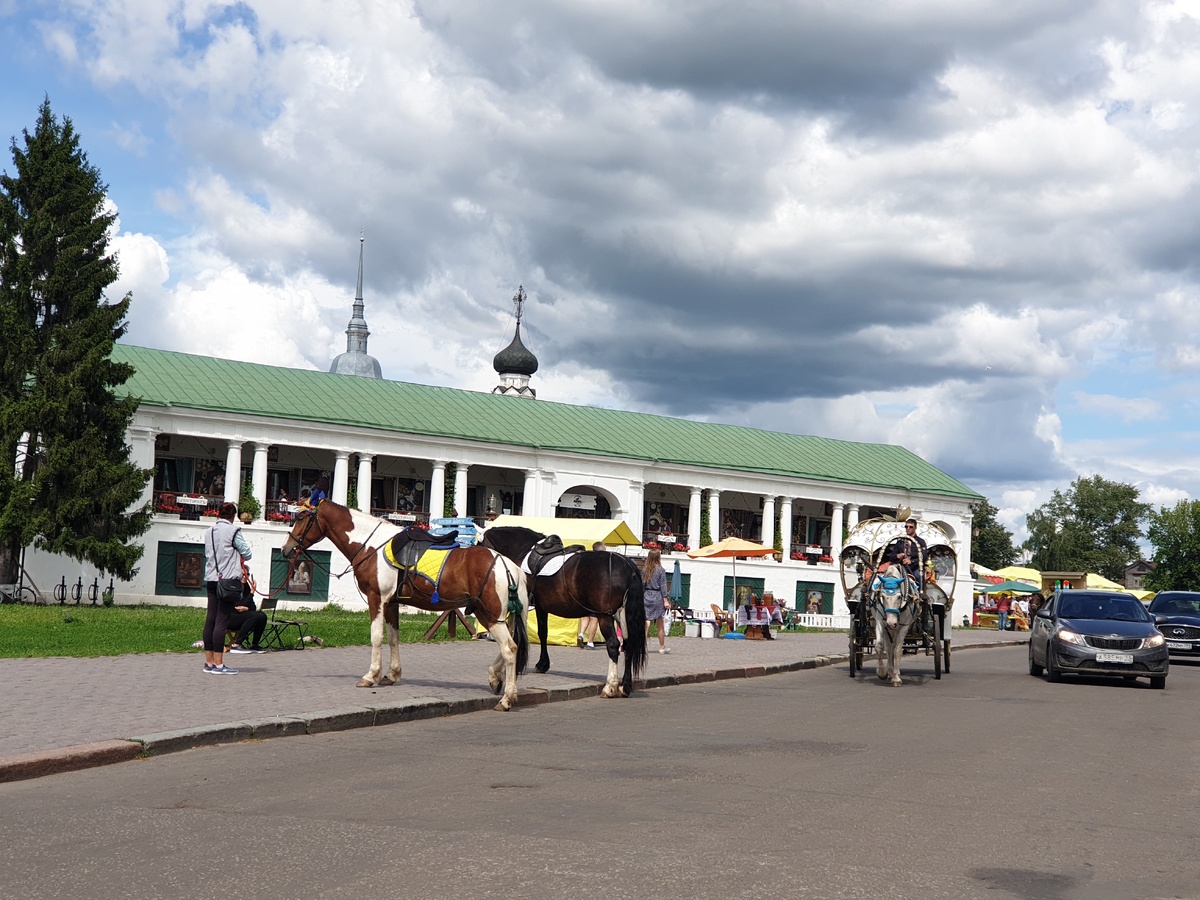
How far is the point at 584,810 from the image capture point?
27.3 feet

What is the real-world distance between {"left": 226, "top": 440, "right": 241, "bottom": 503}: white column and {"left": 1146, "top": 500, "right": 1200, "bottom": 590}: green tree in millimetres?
70346

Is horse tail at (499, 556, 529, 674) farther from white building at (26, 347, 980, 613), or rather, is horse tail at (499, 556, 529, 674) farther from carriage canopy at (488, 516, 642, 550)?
white building at (26, 347, 980, 613)

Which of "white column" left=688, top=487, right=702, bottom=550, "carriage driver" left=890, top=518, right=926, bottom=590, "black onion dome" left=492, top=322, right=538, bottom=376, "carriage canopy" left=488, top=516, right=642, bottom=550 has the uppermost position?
"black onion dome" left=492, top=322, right=538, bottom=376

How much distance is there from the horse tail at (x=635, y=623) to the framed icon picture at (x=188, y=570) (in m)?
36.3

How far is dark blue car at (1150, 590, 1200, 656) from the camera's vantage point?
32812mm

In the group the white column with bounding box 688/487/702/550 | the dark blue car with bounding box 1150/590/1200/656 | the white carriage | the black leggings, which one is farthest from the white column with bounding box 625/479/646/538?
the black leggings

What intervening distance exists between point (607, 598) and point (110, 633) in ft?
40.0

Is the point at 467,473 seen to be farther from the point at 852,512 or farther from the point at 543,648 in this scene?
the point at 543,648

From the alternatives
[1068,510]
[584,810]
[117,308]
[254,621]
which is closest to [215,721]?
[584,810]

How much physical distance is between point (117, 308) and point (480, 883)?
40410 millimetres

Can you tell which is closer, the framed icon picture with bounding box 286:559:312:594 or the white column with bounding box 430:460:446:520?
the framed icon picture with bounding box 286:559:312:594

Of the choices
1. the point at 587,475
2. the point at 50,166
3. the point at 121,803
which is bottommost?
the point at 121,803

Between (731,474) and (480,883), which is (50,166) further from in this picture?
(480,883)

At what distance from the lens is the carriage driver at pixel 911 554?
21203 millimetres
